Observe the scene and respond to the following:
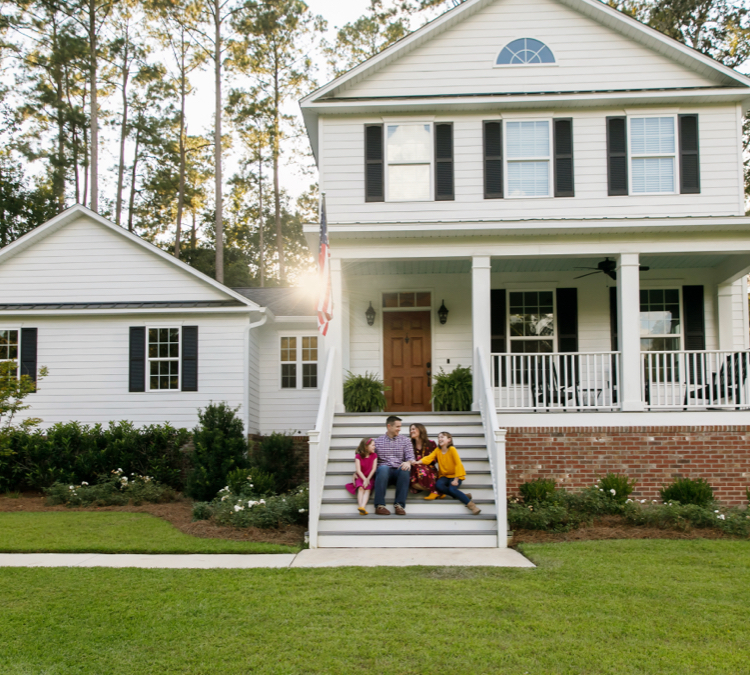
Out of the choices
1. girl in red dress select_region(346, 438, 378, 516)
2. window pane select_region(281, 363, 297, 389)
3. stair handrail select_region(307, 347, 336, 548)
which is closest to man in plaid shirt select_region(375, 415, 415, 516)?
girl in red dress select_region(346, 438, 378, 516)

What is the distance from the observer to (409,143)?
13.0 m

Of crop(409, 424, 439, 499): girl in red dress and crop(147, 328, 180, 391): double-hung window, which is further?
crop(147, 328, 180, 391): double-hung window

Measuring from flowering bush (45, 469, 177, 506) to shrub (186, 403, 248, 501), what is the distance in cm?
57

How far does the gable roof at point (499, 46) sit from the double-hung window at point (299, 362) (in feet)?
15.2

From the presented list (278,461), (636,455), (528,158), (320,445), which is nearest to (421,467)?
(320,445)

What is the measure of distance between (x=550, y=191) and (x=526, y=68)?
2214mm

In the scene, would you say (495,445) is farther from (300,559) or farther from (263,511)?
(263,511)

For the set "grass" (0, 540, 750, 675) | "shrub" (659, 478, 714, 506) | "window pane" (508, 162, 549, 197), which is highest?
"window pane" (508, 162, 549, 197)

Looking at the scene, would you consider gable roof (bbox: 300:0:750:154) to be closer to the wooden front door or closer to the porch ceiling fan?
the porch ceiling fan

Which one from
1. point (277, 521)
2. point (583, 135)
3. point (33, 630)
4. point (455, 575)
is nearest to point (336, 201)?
point (583, 135)

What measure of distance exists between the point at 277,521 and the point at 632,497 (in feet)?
16.7

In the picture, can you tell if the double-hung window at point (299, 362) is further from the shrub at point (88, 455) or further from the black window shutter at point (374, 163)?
the black window shutter at point (374, 163)

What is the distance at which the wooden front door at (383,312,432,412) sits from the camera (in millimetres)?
14047

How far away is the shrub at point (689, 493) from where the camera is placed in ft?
33.6
